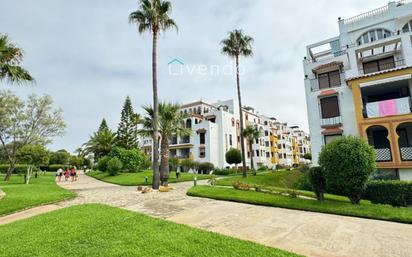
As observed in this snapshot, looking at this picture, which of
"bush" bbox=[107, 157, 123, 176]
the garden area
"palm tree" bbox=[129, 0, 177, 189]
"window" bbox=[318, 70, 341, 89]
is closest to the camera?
the garden area

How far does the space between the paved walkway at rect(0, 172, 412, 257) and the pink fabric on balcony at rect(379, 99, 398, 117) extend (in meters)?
13.8

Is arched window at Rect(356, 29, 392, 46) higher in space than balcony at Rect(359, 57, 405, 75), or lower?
higher

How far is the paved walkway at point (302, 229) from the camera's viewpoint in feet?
16.0

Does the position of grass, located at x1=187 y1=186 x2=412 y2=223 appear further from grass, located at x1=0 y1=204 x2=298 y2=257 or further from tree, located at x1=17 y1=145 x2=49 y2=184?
tree, located at x1=17 y1=145 x2=49 y2=184

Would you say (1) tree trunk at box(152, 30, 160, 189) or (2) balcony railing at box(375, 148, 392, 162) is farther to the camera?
(2) balcony railing at box(375, 148, 392, 162)

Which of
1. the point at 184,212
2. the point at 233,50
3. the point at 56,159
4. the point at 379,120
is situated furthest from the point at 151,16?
the point at 56,159

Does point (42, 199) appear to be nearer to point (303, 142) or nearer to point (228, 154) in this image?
point (228, 154)

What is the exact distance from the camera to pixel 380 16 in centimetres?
2180

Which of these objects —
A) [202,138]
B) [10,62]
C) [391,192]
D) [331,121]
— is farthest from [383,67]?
[202,138]

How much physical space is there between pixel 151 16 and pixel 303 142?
79703mm

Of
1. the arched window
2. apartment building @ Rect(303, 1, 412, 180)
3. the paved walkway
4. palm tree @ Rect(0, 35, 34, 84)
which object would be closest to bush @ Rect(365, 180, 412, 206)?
apartment building @ Rect(303, 1, 412, 180)

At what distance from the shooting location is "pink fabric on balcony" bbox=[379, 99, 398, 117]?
17277mm

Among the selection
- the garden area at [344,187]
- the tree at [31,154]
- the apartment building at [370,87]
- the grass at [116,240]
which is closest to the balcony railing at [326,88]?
the apartment building at [370,87]

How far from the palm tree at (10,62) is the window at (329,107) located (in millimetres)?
22829
